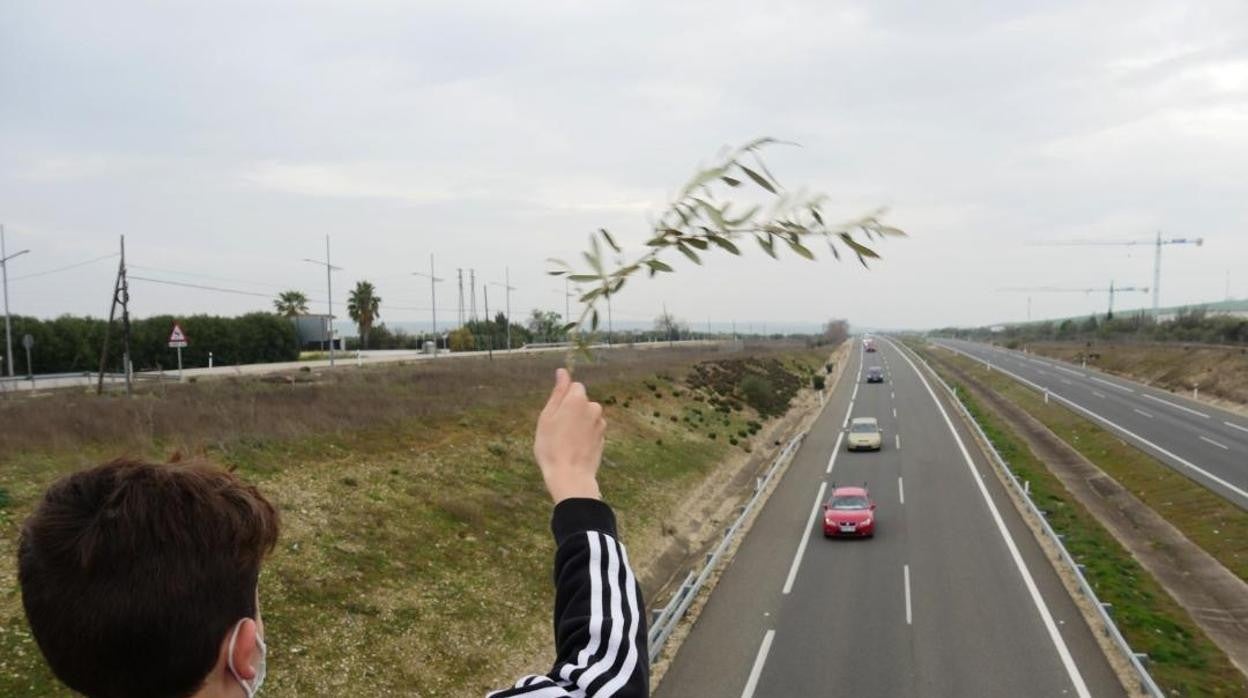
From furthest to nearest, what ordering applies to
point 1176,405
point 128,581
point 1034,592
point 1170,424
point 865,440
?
point 1176,405 → point 1170,424 → point 865,440 → point 1034,592 → point 128,581

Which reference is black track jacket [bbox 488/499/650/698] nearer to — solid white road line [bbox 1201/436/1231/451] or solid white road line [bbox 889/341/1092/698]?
solid white road line [bbox 889/341/1092/698]

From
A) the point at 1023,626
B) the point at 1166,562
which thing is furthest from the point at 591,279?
the point at 1166,562

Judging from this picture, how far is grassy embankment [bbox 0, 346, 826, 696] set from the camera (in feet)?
50.3

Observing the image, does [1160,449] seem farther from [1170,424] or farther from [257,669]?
[257,669]

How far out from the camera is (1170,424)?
4538 cm

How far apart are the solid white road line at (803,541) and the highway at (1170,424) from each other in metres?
14.4

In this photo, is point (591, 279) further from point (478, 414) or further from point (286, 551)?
point (478, 414)

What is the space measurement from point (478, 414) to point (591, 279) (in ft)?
105

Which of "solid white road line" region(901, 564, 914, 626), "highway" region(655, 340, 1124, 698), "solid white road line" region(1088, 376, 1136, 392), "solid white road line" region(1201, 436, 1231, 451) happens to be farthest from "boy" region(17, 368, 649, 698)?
"solid white road line" region(1088, 376, 1136, 392)

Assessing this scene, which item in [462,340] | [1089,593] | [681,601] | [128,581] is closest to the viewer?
[128,581]

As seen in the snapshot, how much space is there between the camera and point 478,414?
3303cm

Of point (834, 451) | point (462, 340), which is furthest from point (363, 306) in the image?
point (834, 451)

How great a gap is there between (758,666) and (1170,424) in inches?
1600

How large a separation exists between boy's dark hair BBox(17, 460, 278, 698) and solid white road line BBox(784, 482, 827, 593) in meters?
20.9
